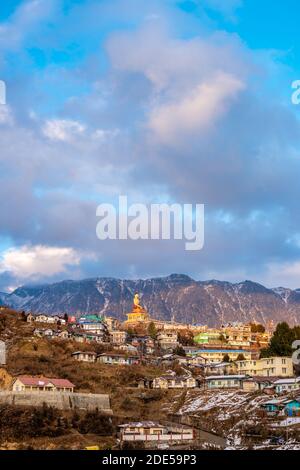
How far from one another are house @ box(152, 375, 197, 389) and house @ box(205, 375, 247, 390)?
1839mm

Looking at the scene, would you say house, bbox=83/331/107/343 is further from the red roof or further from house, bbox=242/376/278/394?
house, bbox=242/376/278/394

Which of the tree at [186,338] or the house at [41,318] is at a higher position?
the house at [41,318]

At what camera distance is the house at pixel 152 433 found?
57500 millimetres

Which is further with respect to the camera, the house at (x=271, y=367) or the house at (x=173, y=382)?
the house at (x=271, y=367)

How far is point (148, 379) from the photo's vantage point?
7712 centimetres

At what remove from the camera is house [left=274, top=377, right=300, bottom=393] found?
69.0 m

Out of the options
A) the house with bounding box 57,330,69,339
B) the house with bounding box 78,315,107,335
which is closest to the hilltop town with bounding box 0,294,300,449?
the house with bounding box 57,330,69,339

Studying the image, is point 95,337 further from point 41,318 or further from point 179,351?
point 179,351

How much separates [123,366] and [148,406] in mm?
12582

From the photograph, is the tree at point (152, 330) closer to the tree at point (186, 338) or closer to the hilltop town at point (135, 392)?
the tree at point (186, 338)

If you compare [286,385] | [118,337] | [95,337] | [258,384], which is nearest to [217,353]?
[118,337]

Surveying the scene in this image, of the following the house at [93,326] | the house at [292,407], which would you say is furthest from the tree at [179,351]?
the house at [292,407]

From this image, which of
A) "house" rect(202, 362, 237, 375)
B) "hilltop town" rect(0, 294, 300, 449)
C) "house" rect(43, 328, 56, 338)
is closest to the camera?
"hilltop town" rect(0, 294, 300, 449)

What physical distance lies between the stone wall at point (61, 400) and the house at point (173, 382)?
10.2 metres
